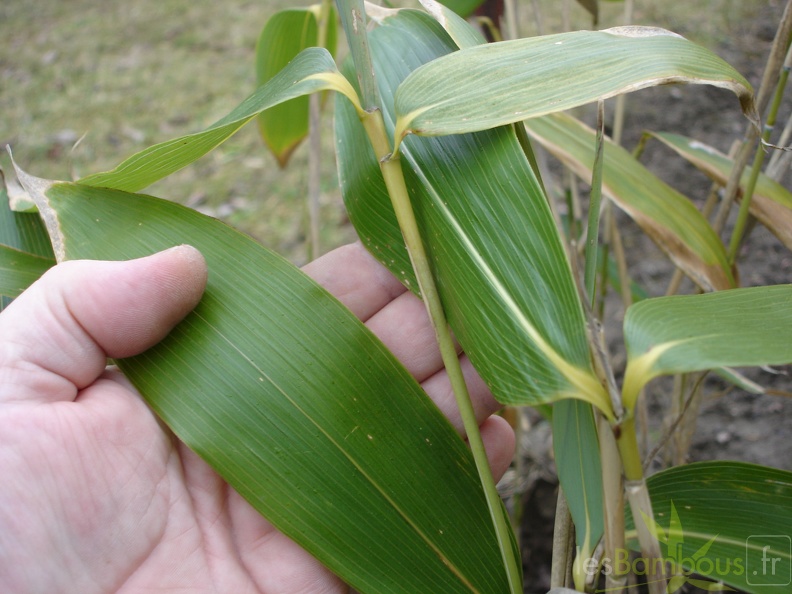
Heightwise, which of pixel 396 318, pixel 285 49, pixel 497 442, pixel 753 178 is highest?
pixel 285 49

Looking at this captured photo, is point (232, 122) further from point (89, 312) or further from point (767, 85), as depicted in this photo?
point (767, 85)

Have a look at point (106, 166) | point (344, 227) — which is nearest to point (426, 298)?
point (344, 227)

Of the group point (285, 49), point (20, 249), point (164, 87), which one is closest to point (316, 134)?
point (285, 49)

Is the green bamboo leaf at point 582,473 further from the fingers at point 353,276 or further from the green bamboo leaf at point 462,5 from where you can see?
the green bamboo leaf at point 462,5

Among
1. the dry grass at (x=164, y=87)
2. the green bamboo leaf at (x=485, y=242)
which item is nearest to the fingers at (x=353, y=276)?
the green bamboo leaf at (x=485, y=242)

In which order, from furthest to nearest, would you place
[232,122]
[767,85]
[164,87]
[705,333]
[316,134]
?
[164,87] → [316,134] → [767,85] → [232,122] → [705,333]

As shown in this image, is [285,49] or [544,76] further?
[285,49]

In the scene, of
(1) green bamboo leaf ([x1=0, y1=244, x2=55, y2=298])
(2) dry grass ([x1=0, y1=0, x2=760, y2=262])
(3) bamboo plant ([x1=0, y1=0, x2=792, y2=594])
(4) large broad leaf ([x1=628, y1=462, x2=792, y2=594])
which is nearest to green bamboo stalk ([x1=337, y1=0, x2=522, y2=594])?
(3) bamboo plant ([x1=0, y1=0, x2=792, y2=594])
